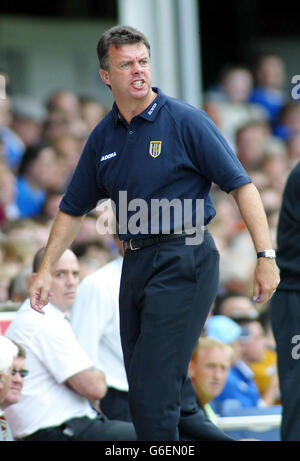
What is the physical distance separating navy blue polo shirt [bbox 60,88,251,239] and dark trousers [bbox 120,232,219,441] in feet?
0.46

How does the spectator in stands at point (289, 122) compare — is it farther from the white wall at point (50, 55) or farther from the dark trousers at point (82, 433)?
the dark trousers at point (82, 433)

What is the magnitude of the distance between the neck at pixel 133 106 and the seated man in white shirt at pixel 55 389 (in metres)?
1.38

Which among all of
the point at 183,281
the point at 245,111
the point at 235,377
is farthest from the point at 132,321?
the point at 245,111

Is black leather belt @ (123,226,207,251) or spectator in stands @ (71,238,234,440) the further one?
spectator in stands @ (71,238,234,440)

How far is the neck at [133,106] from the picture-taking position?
15.3 feet

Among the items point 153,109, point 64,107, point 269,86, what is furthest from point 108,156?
point 269,86

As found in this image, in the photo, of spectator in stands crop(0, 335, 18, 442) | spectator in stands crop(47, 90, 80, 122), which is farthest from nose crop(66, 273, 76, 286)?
spectator in stands crop(47, 90, 80, 122)

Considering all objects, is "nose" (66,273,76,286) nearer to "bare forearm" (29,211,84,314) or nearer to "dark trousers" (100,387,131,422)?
"dark trousers" (100,387,131,422)

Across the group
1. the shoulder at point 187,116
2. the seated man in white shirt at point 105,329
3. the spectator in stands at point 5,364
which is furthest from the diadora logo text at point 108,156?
the seated man in white shirt at point 105,329

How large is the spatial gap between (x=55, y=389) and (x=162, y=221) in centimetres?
144

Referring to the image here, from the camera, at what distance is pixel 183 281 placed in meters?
4.59

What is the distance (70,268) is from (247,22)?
11.0 m

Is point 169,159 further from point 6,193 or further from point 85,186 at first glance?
point 6,193

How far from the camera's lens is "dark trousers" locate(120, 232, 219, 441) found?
14.9ft
